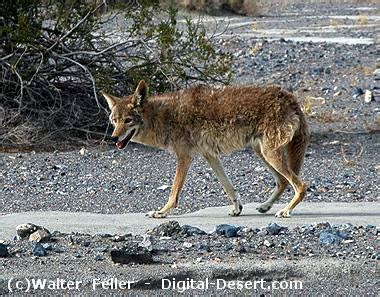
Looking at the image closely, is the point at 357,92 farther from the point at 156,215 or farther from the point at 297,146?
the point at 156,215

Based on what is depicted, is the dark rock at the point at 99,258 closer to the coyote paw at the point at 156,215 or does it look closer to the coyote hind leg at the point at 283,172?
the coyote paw at the point at 156,215

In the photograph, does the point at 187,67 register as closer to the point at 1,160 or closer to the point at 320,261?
the point at 1,160

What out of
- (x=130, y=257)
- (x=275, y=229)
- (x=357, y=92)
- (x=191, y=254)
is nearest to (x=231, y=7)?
(x=357, y=92)

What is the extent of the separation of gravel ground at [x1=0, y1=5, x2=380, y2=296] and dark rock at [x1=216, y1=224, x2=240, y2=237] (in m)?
0.07

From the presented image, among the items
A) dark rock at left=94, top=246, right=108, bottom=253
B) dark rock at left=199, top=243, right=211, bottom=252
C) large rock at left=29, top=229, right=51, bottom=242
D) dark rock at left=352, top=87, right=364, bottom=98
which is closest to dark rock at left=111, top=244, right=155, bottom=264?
dark rock at left=94, top=246, right=108, bottom=253

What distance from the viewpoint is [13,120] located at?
55.7 feet

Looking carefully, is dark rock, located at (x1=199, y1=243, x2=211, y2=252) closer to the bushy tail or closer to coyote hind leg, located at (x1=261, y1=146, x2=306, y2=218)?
coyote hind leg, located at (x1=261, y1=146, x2=306, y2=218)

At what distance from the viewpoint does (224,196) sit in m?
13.1

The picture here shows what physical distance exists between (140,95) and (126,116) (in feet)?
0.99

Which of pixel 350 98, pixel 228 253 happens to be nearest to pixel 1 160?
pixel 228 253

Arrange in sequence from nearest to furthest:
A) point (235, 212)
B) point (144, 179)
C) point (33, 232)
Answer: point (33, 232) < point (235, 212) < point (144, 179)

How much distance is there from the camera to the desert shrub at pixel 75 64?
1709cm

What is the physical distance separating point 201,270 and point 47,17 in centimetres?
972

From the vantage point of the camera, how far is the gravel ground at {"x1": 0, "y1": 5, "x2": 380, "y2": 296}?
356 inches
